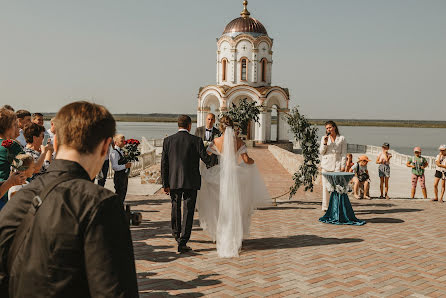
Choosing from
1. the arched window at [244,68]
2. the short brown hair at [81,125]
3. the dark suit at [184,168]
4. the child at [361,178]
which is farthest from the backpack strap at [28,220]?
the arched window at [244,68]

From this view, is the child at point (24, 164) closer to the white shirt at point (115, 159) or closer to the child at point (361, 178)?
the white shirt at point (115, 159)

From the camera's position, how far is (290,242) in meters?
7.13

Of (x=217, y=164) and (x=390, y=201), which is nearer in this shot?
(x=217, y=164)

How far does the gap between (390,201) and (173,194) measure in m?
7.60

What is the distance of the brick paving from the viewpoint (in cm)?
500

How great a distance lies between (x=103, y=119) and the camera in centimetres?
170

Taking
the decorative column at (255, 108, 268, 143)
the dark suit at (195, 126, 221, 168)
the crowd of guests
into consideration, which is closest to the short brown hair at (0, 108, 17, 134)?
the dark suit at (195, 126, 221, 168)

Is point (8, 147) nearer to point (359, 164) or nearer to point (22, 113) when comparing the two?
point (22, 113)

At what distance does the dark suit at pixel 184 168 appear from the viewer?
636cm

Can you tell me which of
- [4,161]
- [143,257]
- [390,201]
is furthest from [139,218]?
[390,201]

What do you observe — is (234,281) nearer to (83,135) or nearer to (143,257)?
(143,257)

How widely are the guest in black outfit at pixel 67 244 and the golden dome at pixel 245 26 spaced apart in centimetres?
4530

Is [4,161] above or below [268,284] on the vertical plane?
above

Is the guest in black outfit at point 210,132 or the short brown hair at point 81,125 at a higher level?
the guest in black outfit at point 210,132
